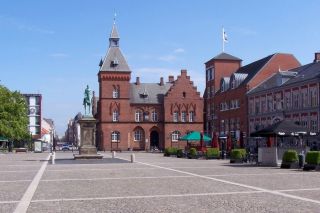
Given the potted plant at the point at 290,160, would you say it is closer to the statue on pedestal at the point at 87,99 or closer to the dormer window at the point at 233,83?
the statue on pedestal at the point at 87,99

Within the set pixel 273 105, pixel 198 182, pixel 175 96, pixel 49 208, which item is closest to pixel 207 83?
pixel 175 96

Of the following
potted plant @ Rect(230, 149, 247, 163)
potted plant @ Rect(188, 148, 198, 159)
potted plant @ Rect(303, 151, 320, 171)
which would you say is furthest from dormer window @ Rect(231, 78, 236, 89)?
potted plant @ Rect(303, 151, 320, 171)

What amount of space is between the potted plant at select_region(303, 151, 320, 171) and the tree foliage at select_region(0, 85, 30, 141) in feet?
206

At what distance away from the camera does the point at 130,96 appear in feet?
314

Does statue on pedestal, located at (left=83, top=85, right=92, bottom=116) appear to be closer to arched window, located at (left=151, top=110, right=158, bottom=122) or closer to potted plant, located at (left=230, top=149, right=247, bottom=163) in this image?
potted plant, located at (left=230, top=149, right=247, bottom=163)

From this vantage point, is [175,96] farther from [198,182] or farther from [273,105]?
[198,182]

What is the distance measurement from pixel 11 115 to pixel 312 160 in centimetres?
6719

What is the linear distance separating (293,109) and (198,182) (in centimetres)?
4225

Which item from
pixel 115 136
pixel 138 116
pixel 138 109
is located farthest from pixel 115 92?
pixel 115 136

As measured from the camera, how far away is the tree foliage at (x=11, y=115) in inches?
3270

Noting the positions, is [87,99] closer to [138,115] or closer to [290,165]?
[290,165]

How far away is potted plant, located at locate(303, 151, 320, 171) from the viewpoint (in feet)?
91.5

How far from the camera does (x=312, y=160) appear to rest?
92.4 feet

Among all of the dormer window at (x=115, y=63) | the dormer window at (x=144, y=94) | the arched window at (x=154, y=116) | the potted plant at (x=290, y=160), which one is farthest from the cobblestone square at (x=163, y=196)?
the dormer window at (x=144, y=94)
